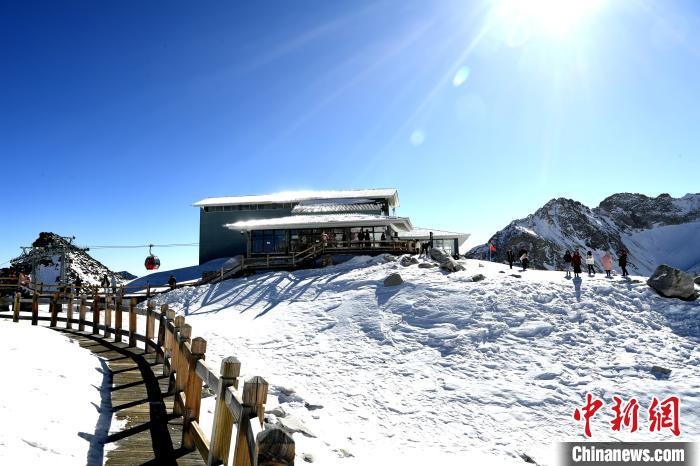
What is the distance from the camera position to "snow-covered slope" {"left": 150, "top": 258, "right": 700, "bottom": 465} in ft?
31.3

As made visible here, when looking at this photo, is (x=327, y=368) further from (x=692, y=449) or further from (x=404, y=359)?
(x=692, y=449)

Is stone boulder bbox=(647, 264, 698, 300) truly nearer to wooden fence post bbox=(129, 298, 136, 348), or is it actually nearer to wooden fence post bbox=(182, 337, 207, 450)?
wooden fence post bbox=(182, 337, 207, 450)

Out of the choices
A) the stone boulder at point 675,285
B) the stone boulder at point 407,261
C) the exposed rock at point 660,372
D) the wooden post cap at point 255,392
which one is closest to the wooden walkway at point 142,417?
the wooden post cap at point 255,392

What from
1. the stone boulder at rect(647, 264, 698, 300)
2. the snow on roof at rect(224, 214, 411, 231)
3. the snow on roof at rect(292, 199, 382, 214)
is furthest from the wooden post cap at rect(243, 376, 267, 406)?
the snow on roof at rect(292, 199, 382, 214)

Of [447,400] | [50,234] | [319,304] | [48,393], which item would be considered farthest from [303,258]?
[50,234]

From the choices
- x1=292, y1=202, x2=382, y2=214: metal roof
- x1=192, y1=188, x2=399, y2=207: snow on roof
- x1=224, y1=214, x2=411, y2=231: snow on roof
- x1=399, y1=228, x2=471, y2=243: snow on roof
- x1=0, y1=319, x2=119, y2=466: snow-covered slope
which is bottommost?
x1=0, y1=319, x2=119, y2=466: snow-covered slope

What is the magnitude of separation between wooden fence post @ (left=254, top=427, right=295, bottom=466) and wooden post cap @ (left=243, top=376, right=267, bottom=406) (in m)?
0.59

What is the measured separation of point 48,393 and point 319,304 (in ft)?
49.0

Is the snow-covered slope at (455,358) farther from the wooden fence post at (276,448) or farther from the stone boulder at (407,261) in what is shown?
the wooden fence post at (276,448)

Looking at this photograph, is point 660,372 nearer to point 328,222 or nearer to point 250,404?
point 250,404

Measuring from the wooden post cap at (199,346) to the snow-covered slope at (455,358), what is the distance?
9.15 feet

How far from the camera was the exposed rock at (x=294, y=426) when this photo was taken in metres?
8.45

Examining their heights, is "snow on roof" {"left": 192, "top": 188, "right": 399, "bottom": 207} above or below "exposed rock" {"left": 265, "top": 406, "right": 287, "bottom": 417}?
above

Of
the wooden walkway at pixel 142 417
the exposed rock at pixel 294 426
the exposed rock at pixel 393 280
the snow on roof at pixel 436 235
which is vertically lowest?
the exposed rock at pixel 294 426
